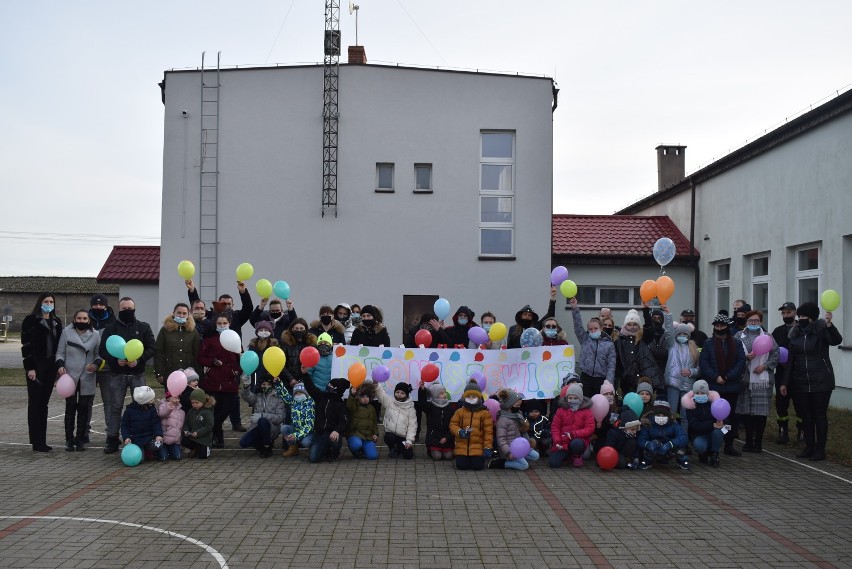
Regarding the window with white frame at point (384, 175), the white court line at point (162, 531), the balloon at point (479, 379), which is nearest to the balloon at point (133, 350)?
the white court line at point (162, 531)

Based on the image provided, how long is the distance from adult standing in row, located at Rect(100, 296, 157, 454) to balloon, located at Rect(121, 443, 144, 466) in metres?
0.86

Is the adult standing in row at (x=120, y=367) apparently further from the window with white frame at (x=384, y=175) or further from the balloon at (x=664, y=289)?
the window with white frame at (x=384, y=175)

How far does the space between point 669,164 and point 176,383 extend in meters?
26.3

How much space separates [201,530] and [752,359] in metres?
7.47

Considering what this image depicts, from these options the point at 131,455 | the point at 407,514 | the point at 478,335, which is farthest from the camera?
the point at 478,335

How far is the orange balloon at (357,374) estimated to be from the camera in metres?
10.1

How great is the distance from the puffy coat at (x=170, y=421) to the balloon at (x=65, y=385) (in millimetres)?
1128

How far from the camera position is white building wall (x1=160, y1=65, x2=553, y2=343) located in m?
19.2

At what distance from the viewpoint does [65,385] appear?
9633mm

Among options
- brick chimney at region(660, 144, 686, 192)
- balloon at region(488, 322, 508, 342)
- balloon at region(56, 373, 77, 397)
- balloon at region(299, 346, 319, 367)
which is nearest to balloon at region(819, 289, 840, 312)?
balloon at region(488, 322, 508, 342)

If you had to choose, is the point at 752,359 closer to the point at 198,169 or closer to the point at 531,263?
the point at 531,263

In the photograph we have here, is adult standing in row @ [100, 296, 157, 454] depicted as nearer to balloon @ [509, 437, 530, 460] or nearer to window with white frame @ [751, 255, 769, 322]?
balloon @ [509, 437, 530, 460]

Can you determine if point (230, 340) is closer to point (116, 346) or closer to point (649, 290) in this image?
point (116, 346)

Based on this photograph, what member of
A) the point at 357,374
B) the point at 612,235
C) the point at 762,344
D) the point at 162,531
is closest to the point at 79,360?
the point at 357,374
